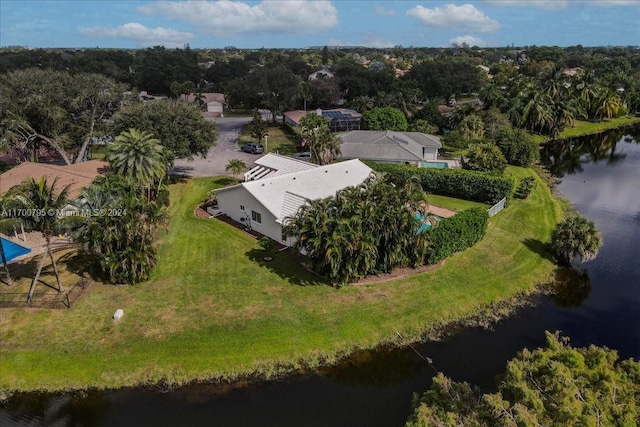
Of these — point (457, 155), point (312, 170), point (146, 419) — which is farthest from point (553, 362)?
point (457, 155)

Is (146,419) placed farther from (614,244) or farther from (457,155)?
(457,155)

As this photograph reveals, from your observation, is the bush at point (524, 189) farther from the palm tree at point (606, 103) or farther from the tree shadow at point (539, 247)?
the palm tree at point (606, 103)

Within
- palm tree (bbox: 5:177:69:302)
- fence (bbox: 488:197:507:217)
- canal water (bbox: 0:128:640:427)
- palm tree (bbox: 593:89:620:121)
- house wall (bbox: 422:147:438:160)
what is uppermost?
palm tree (bbox: 593:89:620:121)

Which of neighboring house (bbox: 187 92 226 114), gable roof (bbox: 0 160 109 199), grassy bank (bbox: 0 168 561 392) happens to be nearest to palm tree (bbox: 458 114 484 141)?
Result: grassy bank (bbox: 0 168 561 392)

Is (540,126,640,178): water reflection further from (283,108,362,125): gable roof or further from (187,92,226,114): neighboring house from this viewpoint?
(187,92,226,114): neighboring house

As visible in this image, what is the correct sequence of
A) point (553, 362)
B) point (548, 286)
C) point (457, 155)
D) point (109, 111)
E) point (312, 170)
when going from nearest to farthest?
point (553, 362)
point (548, 286)
point (312, 170)
point (109, 111)
point (457, 155)
